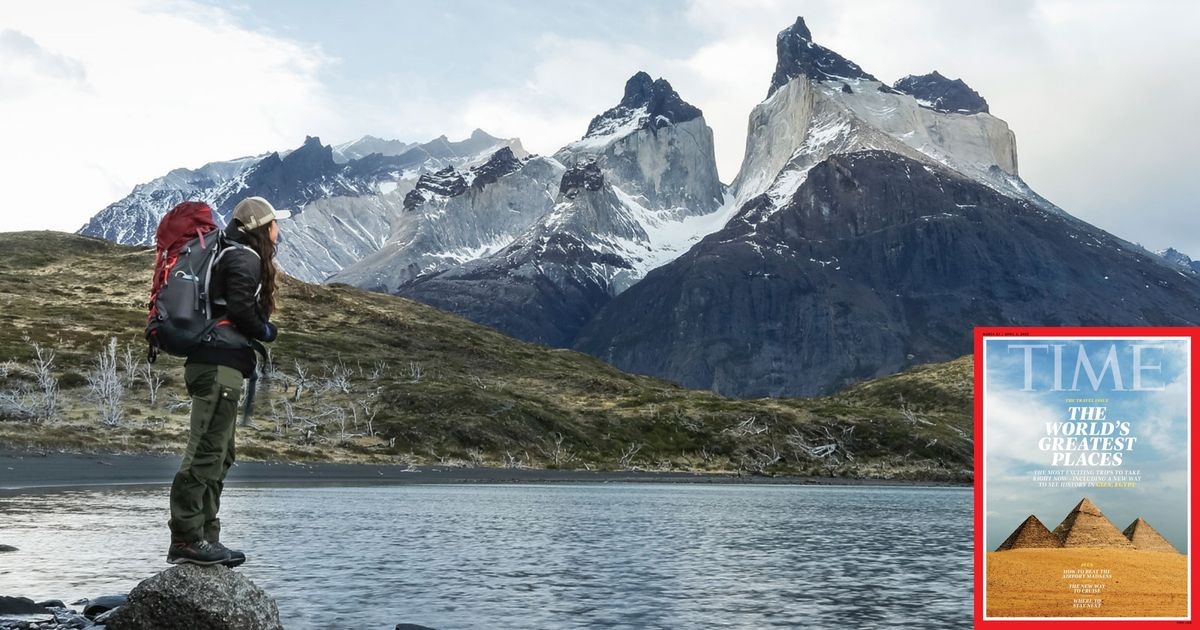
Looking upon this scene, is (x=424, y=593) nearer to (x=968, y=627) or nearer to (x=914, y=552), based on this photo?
(x=968, y=627)

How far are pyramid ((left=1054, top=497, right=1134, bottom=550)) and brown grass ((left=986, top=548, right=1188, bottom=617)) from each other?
0.05 metres

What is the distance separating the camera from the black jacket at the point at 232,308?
11.1m

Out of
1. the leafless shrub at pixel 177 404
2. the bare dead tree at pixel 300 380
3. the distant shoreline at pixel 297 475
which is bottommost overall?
the distant shoreline at pixel 297 475

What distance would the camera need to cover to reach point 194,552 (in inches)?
483

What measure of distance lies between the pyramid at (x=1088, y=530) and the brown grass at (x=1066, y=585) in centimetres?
5

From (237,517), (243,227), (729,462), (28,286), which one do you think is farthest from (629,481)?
(28,286)

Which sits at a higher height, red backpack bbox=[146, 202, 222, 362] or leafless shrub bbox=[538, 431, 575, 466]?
red backpack bbox=[146, 202, 222, 362]

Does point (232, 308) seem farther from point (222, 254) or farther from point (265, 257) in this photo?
point (265, 257)

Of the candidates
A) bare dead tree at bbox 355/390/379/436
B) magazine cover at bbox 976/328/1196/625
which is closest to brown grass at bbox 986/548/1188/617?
magazine cover at bbox 976/328/1196/625

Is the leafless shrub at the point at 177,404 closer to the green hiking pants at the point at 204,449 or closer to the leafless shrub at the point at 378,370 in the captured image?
the leafless shrub at the point at 378,370

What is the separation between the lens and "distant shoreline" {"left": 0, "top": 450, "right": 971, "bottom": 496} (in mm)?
61000

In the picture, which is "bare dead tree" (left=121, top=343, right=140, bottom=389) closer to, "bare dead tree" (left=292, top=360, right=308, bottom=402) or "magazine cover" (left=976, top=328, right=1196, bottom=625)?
"bare dead tree" (left=292, top=360, right=308, bottom=402)

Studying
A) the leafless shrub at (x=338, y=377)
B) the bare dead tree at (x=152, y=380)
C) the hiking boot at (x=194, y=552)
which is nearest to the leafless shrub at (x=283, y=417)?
the leafless shrub at (x=338, y=377)

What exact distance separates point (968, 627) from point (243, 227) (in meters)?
13.5
